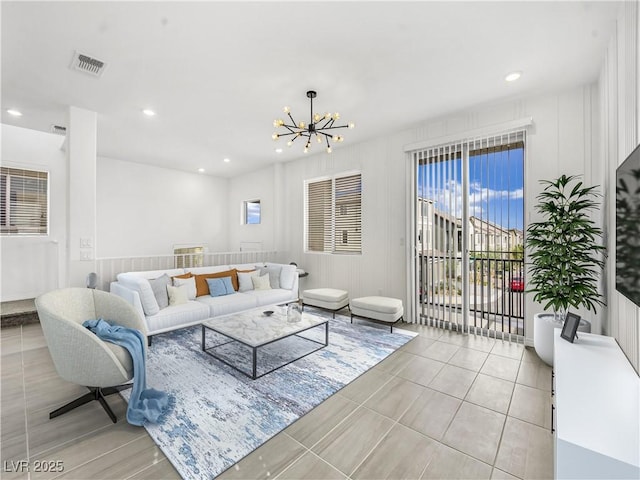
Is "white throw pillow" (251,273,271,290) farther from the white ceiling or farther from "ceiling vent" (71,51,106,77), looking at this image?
"ceiling vent" (71,51,106,77)

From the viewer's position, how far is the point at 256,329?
119 inches

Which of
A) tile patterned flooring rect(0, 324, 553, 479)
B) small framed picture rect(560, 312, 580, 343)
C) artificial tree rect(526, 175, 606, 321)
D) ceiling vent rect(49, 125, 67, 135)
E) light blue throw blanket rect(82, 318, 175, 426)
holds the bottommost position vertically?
tile patterned flooring rect(0, 324, 553, 479)

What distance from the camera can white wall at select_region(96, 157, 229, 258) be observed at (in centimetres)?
598

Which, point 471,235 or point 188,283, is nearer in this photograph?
point 471,235

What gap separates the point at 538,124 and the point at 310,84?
9.05 ft

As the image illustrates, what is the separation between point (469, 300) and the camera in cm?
396

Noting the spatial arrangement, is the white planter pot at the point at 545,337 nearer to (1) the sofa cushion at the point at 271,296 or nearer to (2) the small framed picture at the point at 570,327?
(2) the small framed picture at the point at 570,327

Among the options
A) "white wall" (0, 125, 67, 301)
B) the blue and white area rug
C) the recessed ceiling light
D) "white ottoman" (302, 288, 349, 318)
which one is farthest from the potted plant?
"white wall" (0, 125, 67, 301)

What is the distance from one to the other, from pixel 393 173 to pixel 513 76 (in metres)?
1.97

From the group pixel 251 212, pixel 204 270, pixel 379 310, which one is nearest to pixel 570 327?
pixel 379 310

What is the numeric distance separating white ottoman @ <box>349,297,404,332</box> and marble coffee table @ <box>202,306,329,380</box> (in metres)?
0.80

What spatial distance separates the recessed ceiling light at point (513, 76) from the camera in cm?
296

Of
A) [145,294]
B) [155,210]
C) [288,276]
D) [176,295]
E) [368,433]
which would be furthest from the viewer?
[155,210]

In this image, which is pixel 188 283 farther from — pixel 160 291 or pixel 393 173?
pixel 393 173
